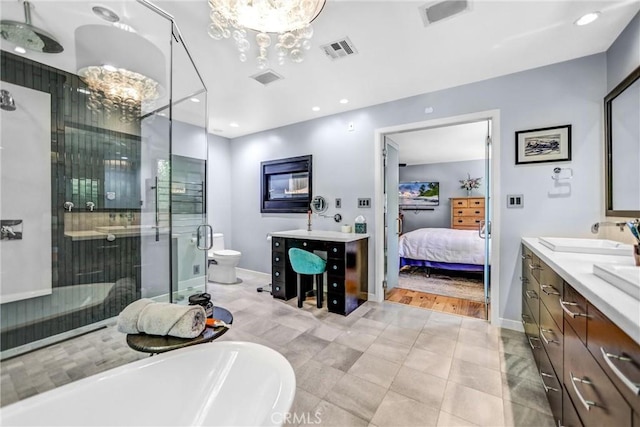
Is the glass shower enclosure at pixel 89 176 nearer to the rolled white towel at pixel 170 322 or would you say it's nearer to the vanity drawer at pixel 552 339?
the rolled white towel at pixel 170 322

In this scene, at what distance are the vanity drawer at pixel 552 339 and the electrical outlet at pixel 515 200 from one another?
1.23m

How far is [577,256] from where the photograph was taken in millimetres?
1633

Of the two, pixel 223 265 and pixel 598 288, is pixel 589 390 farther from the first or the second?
pixel 223 265

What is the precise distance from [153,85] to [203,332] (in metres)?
2.93

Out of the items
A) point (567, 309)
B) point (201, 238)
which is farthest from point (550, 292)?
point (201, 238)

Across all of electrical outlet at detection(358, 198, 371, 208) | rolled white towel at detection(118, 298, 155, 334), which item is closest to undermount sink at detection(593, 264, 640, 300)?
rolled white towel at detection(118, 298, 155, 334)

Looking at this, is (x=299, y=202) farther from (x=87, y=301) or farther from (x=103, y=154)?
(x=87, y=301)

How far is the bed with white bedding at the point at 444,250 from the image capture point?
13.8 ft

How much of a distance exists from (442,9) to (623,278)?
1852 millimetres

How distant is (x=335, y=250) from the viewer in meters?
3.06

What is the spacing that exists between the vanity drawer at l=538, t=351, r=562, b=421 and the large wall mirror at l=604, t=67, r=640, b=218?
1.27 m

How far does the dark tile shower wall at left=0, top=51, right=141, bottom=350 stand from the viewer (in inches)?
82.6

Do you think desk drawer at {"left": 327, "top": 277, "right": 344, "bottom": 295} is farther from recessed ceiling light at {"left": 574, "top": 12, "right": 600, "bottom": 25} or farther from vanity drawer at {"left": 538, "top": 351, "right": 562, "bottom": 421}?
recessed ceiling light at {"left": 574, "top": 12, "right": 600, "bottom": 25}

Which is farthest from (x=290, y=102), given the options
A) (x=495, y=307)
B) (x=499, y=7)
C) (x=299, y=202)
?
(x=495, y=307)
